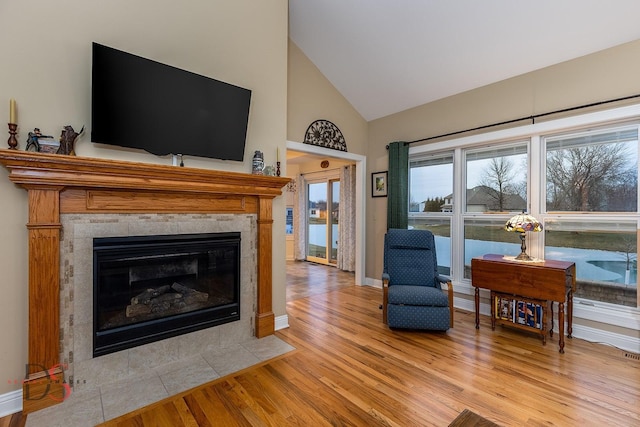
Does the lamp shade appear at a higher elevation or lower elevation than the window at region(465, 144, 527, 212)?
lower

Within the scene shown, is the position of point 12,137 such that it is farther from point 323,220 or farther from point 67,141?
point 323,220

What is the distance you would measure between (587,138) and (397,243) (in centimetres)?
210

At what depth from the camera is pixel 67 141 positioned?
75.2 inches

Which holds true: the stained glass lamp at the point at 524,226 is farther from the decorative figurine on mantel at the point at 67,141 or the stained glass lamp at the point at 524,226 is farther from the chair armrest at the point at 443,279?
the decorative figurine on mantel at the point at 67,141

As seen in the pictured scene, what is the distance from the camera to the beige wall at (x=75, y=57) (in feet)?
5.92

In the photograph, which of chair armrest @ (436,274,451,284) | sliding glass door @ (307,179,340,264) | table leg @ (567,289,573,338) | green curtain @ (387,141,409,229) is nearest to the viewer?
table leg @ (567,289,573,338)

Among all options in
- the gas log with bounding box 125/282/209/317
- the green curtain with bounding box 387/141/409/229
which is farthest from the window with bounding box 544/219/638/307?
the gas log with bounding box 125/282/209/317

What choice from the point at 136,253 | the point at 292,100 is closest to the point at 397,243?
the point at 292,100

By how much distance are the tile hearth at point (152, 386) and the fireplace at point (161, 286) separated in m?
0.24

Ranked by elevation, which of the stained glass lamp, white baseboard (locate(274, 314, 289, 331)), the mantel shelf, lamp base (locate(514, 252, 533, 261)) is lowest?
white baseboard (locate(274, 314, 289, 331))

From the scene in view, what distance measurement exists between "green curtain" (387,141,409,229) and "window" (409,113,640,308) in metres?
0.22

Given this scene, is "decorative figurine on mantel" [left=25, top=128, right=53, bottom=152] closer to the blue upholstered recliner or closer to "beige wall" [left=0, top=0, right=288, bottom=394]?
"beige wall" [left=0, top=0, right=288, bottom=394]

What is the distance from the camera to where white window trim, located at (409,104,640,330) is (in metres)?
2.65

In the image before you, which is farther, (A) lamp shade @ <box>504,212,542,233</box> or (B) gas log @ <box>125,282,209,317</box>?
(A) lamp shade @ <box>504,212,542,233</box>
